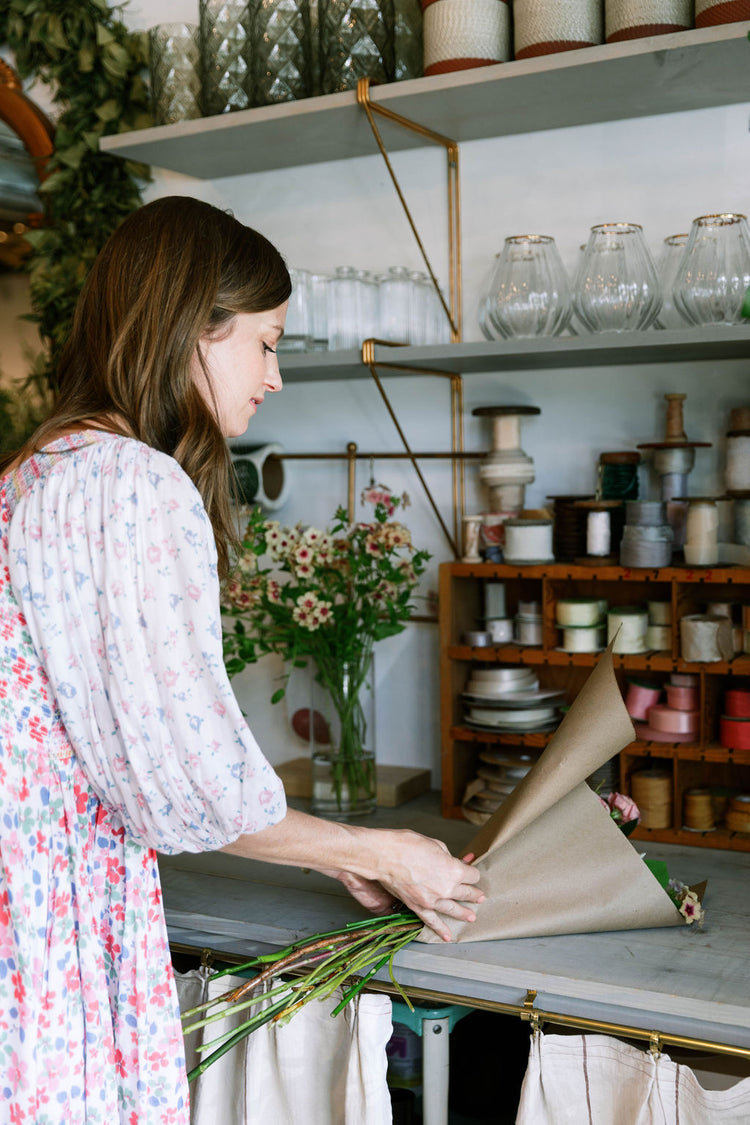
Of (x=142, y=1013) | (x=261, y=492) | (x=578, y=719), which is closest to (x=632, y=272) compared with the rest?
(x=578, y=719)

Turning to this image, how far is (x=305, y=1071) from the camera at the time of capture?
128 cm

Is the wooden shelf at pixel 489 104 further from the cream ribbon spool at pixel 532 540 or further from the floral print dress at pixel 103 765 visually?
the floral print dress at pixel 103 765

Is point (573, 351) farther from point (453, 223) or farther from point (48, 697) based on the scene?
point (48, 697)

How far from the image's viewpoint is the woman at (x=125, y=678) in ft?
3.10

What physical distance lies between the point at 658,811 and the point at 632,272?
2.54 feet

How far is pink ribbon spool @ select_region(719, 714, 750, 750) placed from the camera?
1.65 m

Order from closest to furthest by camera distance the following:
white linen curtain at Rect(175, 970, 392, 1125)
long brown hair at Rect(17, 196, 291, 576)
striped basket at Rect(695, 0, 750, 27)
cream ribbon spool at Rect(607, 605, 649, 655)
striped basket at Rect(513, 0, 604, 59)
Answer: long brown hair at Rect(17, 196, 291, 576) < white linen curtain at Rect(175, 970, 392, 1125) < striped basket at Rect(695, 0, 750, 27) < striped basket at Rect(513, 0, 604, 59) < cream ribbon spool at Rect(607, 605, 649, 655)

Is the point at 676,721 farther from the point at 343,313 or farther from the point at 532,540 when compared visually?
the point at 343,313

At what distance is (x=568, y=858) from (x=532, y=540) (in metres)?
0.62

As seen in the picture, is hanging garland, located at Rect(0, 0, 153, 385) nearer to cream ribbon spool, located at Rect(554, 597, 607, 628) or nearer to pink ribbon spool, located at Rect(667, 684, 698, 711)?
cream ribbon spool, located at Rect(554, 597, 607, 628)

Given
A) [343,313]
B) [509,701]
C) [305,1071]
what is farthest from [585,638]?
[305,1071]

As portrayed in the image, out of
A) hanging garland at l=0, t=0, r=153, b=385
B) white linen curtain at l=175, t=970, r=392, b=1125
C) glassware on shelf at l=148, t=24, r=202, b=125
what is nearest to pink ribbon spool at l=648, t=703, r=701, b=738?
white linen curtain at l=175, t=970, r=392, b=1125

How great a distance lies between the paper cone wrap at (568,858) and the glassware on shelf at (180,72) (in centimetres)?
125

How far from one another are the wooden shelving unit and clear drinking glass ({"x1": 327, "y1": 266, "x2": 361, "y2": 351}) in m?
0.39
